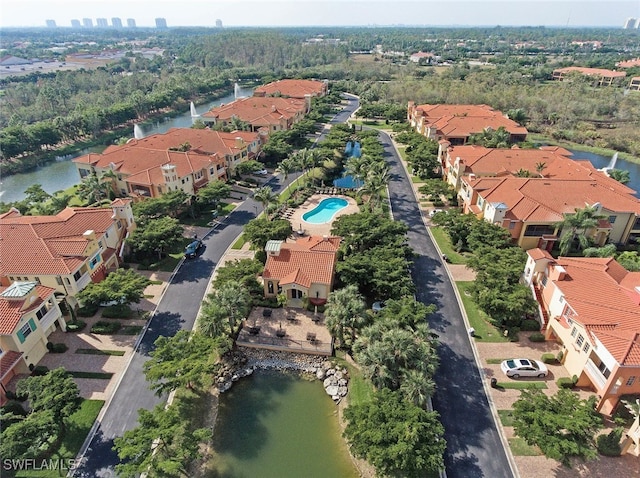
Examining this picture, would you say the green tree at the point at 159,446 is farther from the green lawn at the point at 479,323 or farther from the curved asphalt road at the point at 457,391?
the green lawn at the point at 479,323

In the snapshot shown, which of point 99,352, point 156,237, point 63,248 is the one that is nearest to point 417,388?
point 99,352

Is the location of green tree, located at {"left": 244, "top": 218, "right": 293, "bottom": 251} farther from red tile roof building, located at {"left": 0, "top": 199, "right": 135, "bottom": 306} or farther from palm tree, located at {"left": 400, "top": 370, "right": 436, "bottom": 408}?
palm tree, located at {"left": 400, "top": 370, "right": 436, "bottom": 408}

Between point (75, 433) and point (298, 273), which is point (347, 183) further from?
point (75, 433)

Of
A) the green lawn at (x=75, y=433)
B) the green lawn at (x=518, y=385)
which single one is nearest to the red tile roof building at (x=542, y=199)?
the green lawn at (x=518, y=385)

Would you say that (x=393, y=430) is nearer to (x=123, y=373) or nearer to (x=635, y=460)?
(x=635, y=460)

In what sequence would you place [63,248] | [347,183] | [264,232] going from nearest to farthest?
[63,248]
[264,232]
[347,183]

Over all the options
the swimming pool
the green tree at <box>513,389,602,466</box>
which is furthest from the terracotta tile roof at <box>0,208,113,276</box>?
the green tree at <box>513,389,602,466</box>

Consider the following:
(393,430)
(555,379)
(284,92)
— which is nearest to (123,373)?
(393,430)
